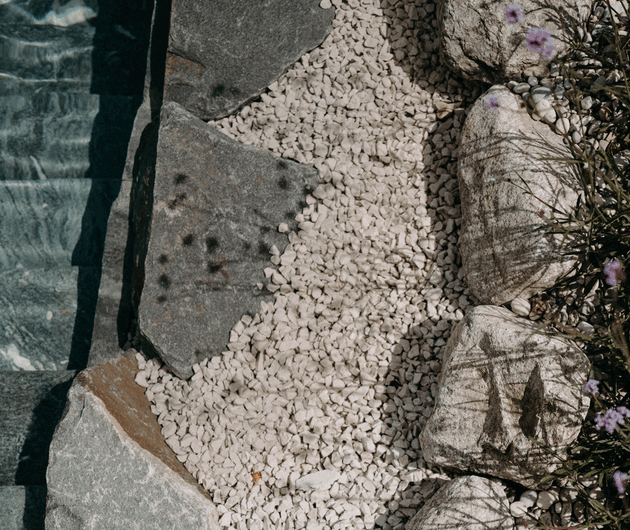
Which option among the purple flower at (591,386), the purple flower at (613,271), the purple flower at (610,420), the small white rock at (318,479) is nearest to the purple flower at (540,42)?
the purple flower at (613,271)

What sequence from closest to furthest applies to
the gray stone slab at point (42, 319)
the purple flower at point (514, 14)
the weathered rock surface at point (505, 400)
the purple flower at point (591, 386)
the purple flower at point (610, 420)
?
1. the purple flower at point (610, 420)
2. the purple flower at point (591, 386)
3. the weathered rock surface at point (505, 400)
4. the purple flower at point (514, 14)
5. the gray stone slab at point (42, 319)

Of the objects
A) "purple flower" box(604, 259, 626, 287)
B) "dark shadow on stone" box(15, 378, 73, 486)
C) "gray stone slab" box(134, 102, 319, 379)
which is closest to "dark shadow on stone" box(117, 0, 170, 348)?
"gray stone slab" box(134, 102, 319, 379)

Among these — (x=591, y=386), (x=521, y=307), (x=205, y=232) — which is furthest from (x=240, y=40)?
(x=591, y=386)

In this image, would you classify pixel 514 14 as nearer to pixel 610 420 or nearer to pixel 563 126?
pixel 563 126

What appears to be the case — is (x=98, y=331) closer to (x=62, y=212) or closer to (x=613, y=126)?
(x=62, y=212)

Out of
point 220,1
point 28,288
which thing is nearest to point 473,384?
point 220,1

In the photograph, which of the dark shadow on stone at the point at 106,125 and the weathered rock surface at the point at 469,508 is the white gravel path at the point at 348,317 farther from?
the dark shadow on stone at the point at 106,125

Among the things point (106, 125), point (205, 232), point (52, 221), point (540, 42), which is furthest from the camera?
point (106, 125)
